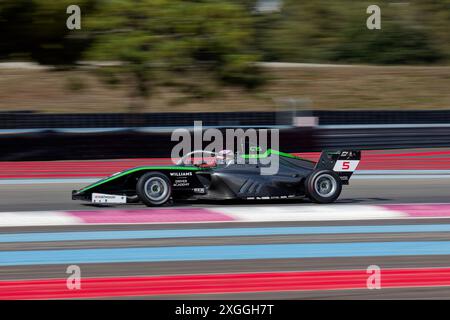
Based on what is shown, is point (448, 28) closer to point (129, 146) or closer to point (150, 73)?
point (150, 73)

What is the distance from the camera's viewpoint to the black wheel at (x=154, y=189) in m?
9.40

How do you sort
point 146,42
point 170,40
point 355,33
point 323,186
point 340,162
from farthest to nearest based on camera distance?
point 355,33 → point 170,40 → point 146,42 → point 340,162 → point 323,186

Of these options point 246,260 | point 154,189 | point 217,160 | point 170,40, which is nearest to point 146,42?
point 170,40

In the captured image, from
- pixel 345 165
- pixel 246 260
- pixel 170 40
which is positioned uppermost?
pixel 170 40

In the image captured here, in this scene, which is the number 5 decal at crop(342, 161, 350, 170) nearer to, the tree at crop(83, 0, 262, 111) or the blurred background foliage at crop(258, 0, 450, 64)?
the tree at crop(83, 0, 262, 111)

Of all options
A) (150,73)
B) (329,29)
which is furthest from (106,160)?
(329,29)

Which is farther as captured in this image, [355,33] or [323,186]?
[355,33]

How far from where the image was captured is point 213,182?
9523 millimetres

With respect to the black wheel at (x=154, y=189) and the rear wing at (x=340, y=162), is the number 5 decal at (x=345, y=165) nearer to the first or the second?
the rear wing at (x=340, y=162)

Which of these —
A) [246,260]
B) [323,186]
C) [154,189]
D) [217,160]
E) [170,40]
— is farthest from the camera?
[170,40]

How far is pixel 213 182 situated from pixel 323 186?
1.36m

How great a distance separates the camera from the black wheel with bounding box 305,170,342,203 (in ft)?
31.9

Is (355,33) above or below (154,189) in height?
above

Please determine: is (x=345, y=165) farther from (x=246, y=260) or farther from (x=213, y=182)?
(x=246, y=260)
